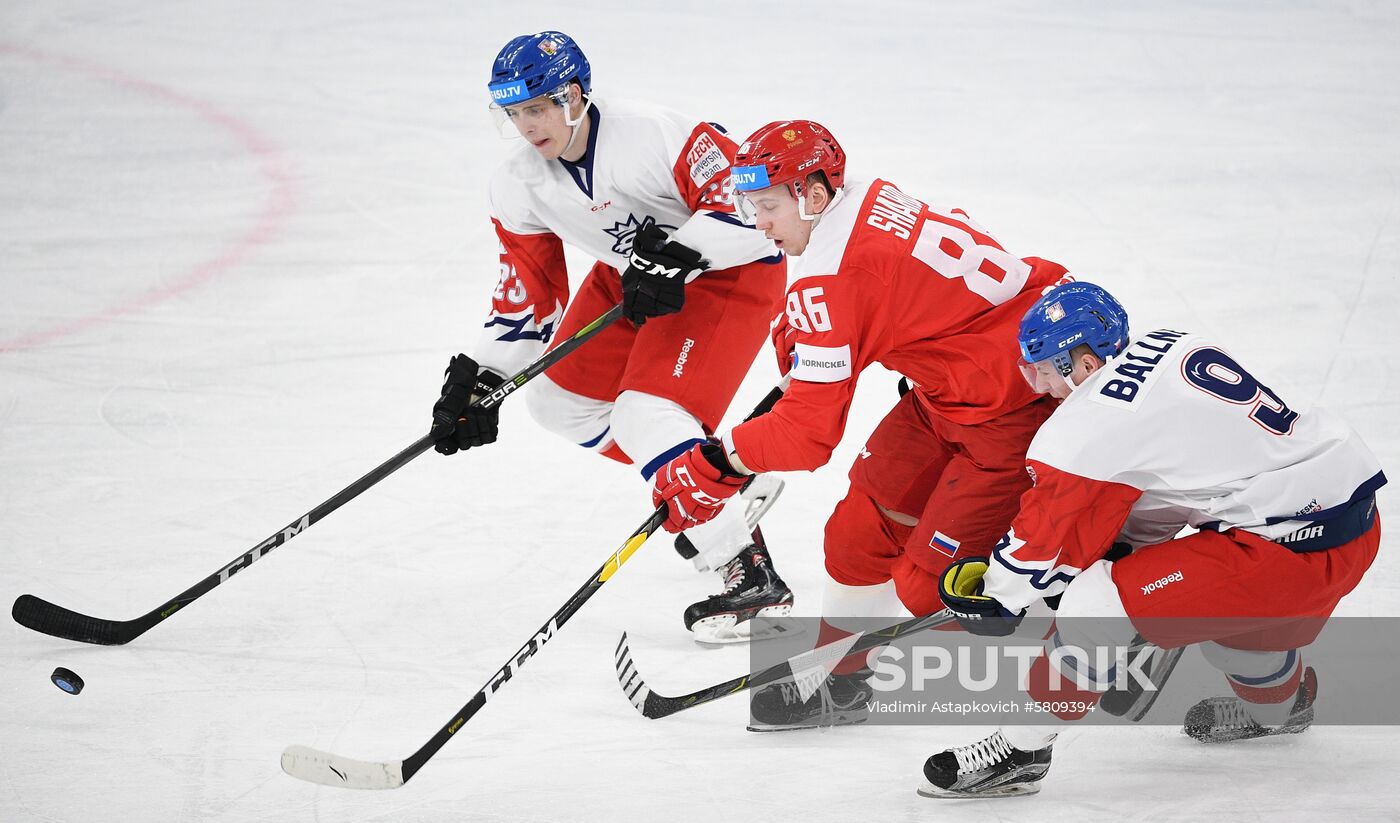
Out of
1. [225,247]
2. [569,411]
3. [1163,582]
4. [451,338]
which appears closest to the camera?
[1163,582]

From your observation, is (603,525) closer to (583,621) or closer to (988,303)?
(583,621)

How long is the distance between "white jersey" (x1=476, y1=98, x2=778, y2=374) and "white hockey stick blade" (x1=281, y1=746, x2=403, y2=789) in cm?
136

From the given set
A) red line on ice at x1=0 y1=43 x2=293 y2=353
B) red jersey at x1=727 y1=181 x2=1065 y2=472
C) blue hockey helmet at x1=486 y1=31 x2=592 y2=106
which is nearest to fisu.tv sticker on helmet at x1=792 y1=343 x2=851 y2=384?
red jersey at x1=727 y1=181 x2=1065 y2=472

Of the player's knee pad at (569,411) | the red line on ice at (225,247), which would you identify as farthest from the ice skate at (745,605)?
the red line on ice at (225,247)

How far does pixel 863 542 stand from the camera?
118 inches

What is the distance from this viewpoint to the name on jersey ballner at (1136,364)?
245 centimetres

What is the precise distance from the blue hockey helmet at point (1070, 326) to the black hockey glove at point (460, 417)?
1533mm

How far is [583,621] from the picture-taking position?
3516 mm

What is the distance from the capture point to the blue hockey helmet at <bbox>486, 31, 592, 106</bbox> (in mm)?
3205

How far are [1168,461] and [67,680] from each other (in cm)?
238

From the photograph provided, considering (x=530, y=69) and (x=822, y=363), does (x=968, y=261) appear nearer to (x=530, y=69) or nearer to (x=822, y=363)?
(x=822, y=363)

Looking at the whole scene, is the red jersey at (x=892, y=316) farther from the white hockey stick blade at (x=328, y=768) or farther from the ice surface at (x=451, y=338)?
the white hockey stick blade at (x=328, y=768)

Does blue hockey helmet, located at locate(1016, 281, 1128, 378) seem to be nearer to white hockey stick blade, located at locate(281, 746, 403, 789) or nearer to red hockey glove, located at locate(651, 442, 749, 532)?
red hockey glove, located at locate(651, 442, 749, 532)

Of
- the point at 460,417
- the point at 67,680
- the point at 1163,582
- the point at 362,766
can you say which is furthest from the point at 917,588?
the point at 67,680
